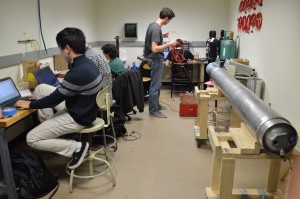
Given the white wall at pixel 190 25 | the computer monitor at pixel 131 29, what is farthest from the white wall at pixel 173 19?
the computer monitor at pixel 131 29

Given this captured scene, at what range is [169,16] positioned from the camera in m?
3.66

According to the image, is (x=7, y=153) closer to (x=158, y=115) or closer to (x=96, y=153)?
(x=96, y=153)

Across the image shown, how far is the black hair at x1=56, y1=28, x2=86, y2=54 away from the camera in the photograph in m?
2.05

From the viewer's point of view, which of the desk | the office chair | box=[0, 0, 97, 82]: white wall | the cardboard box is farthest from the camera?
the cardboard box

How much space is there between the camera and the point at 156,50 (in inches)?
143

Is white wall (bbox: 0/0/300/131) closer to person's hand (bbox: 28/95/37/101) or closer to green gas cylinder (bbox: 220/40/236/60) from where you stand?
green gas cylinder (bbox: 220/40/236/60)

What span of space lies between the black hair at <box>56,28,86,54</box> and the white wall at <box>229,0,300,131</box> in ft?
6.44

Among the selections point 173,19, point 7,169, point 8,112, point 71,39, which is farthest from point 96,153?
point 173,19

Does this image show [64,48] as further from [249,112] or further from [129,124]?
[129,124]

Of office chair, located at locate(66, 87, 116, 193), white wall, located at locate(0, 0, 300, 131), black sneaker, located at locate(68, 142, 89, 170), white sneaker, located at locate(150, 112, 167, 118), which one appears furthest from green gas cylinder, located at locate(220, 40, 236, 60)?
black sneaker, located at locate(68, 142, 89, 170)

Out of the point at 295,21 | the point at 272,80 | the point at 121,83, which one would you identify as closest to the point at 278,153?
the point at 295,21

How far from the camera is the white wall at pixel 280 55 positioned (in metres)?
2.50

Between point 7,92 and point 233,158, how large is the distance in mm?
1837

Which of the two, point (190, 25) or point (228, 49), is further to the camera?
point (190, 25)
